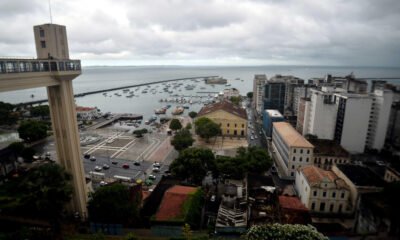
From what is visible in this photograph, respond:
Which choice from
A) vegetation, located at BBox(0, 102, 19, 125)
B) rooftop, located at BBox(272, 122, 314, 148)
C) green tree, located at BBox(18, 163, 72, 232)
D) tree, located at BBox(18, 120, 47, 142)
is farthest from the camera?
vegetation, located at BBox(0, 102, 19, 125)

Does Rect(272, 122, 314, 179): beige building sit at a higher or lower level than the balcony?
lower

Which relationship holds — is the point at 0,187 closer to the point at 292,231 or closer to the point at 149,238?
the point at 149,238

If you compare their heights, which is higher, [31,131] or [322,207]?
[31,131]

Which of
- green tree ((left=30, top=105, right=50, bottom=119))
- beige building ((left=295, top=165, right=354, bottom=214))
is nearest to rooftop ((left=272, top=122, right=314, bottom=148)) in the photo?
beige building ((left=295, top=165, right=354, bottom=214))

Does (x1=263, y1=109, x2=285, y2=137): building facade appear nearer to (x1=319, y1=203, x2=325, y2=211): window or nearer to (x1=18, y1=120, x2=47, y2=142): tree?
(x1=319, y1=203, x2=325, y2=211): window

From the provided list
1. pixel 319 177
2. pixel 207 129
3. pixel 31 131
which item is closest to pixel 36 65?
pixel 319 177

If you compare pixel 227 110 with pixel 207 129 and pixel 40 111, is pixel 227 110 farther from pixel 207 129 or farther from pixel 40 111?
pixel 40 111

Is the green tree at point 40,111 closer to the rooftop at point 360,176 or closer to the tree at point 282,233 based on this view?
the tree at point 282,233

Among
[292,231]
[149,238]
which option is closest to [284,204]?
[292,231]
